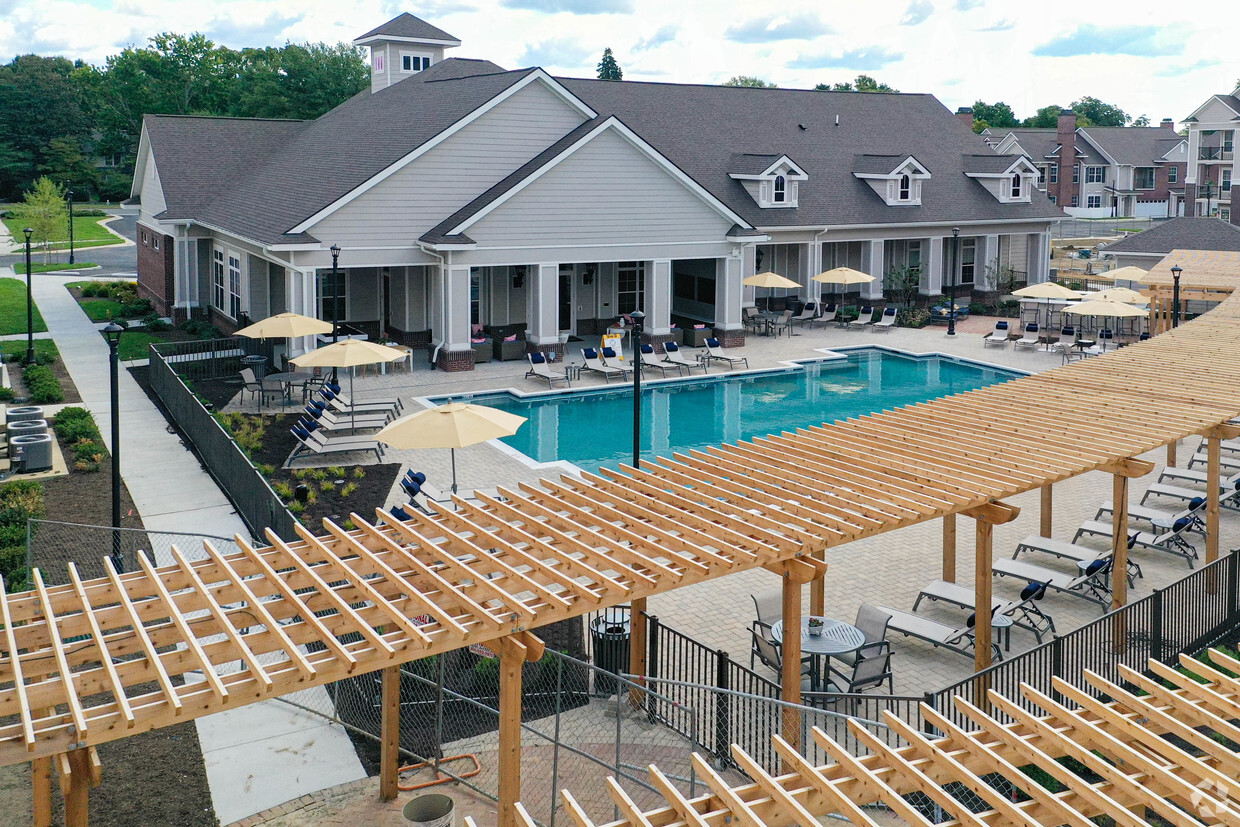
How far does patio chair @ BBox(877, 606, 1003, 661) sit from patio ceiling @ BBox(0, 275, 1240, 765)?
6.53ft

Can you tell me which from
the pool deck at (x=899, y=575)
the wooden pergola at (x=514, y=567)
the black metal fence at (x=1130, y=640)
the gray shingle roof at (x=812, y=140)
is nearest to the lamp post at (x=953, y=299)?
the gray shingle roof at (x=812, y=140)

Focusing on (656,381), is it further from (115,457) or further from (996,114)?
(996,114)

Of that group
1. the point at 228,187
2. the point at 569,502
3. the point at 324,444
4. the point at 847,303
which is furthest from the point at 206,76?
the point at 569,502

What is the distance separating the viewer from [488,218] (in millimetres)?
32688

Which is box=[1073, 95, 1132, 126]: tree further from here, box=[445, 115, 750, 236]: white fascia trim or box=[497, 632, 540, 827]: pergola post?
box=[497, 632, 540, 827]: pergola post

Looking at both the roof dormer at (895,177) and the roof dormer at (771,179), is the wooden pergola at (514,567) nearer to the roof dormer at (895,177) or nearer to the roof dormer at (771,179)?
the roof dormer at (771,179)

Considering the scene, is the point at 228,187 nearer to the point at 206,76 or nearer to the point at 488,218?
the point at 488,218

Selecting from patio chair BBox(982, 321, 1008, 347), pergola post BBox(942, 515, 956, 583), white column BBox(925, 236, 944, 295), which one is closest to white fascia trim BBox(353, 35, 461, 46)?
white column BBox(925, 236, 944, 295)

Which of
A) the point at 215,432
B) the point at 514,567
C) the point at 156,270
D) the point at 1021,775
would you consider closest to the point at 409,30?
the point at 156,270

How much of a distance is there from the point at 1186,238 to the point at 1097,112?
126 m

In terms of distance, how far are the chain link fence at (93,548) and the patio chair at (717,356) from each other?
18.2 metres

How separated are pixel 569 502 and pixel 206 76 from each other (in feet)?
361

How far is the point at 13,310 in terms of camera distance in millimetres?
43906

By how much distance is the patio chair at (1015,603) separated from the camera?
1457cm
